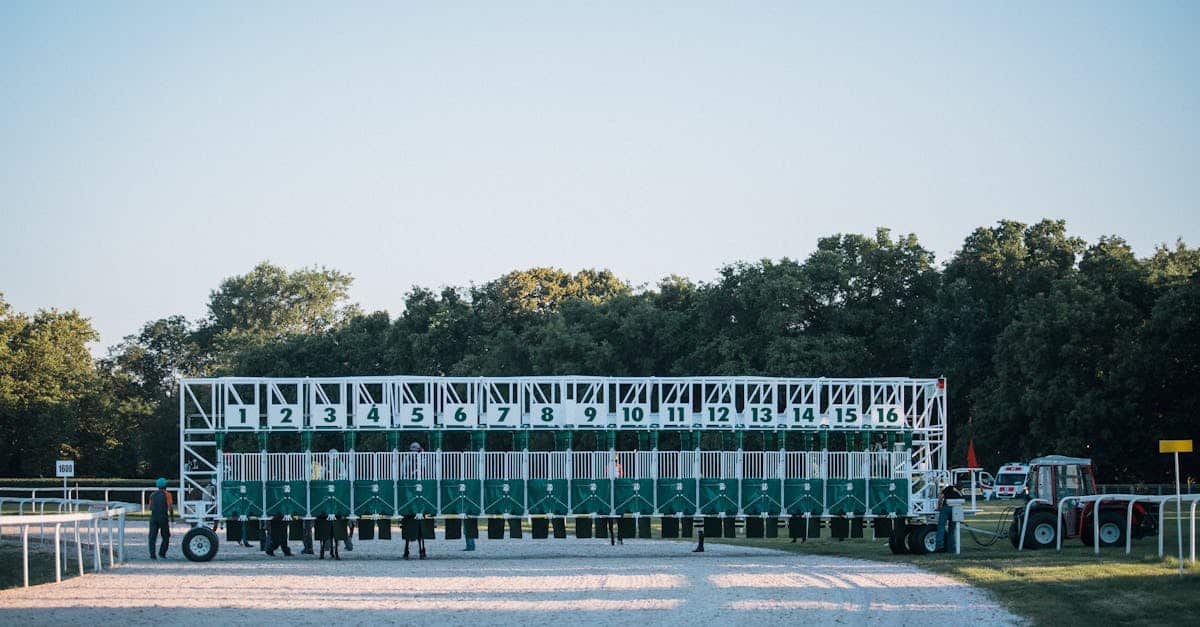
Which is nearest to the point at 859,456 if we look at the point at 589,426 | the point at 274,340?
the point at 589,426

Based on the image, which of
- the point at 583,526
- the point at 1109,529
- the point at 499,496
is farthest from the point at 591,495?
the point at 1109,529

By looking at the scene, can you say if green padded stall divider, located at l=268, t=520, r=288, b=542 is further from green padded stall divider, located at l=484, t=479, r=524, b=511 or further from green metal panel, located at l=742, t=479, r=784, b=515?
green metal panel, located at l=742, t=479, r=784, b=515

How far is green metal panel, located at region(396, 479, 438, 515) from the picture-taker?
109 feet

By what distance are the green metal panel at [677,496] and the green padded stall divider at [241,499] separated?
29.5ft

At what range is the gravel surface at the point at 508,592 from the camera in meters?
20.3

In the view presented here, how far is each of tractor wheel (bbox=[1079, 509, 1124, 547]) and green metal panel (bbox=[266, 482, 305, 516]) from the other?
692 inches

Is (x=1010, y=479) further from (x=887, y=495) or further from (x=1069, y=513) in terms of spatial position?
(x=887, y=495)

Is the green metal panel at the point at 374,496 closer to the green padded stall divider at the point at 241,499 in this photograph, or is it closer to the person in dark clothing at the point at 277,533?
the person in dark clothing at the point at 277,533

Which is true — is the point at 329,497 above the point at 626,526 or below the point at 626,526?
above

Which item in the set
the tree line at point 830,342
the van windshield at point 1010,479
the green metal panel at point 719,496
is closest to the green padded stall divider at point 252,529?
the green metal panel at point 719,496

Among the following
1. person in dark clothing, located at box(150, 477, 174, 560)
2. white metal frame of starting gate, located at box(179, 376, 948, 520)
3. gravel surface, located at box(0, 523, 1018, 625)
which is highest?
white metal frame of starting gate, located at box(179, 376, 948, 520)

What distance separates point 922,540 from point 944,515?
0.88 m

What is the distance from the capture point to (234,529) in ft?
107

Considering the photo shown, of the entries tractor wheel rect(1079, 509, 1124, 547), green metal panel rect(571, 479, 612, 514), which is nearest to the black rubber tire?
green metal panel rect(571, 479, 612, 514)
